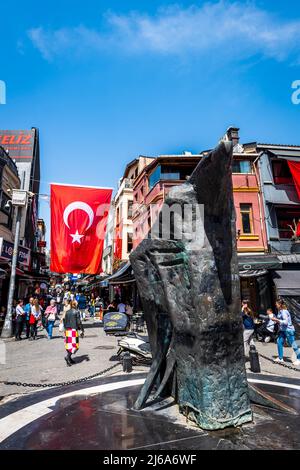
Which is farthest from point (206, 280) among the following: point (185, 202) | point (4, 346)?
point (4, 346)

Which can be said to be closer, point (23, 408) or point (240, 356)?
point (240, 356)

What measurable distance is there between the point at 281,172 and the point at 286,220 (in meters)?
3.10

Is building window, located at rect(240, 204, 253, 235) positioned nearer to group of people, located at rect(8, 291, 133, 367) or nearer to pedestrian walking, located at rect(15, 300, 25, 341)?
group of people, located at rect(8, 291, 133, 367)

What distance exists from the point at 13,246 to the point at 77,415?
A: 13.5 m

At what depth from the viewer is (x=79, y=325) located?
876 cm

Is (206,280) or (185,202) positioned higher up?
(185,202)

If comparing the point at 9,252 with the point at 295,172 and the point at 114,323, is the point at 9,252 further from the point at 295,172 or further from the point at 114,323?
the point at 295,172

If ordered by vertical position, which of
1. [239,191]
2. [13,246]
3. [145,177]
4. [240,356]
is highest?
[145,177]

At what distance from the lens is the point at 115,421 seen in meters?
3.91

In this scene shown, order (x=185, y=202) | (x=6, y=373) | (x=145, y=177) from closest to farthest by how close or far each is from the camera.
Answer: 1. (x=185, y=202)
2. (x=6, y=373)
3. (x=145, y=177)

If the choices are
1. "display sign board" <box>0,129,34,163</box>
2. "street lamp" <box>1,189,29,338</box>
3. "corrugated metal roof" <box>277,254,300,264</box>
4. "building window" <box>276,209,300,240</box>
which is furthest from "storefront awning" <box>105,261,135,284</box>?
"display sign board" <box>0,129,34,163</box>

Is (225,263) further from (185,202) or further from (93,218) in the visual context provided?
(93,218)

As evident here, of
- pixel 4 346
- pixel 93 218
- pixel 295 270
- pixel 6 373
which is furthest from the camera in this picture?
pixel 295 270
